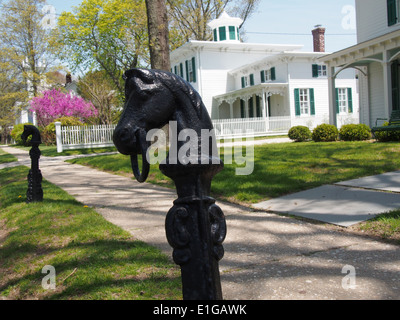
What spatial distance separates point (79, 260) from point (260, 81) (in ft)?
82.7

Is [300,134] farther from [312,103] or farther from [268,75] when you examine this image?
[268,75]

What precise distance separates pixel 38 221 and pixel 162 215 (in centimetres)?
181

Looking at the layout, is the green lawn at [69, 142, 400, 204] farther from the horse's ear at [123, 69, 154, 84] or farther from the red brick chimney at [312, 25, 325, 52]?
the red brick chimney at [312, 25, 325, 52]

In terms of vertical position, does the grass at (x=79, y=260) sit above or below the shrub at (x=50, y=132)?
below

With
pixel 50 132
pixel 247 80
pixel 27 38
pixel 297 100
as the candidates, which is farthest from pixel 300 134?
pixel 27 38

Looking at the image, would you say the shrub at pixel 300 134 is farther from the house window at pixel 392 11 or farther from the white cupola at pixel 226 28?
the white cupola at pixel 226 28

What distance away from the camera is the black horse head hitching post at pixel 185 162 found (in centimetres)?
160

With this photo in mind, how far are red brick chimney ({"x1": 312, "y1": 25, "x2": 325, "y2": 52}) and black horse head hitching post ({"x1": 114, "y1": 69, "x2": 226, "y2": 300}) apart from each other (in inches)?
1170

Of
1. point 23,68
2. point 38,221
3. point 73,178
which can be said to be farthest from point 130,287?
point 23,68

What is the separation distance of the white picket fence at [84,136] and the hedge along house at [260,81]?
7400 mm

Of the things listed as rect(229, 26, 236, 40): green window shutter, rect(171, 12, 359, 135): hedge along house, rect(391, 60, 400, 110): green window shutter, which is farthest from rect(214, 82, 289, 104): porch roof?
rect(391, 60, 400, 110): green window shutter

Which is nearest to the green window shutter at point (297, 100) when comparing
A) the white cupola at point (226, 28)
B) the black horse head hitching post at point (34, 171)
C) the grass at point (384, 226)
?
the white cupola at point (226, 28)

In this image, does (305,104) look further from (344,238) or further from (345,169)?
(344,238)

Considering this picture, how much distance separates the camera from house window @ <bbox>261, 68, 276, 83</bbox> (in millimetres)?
25908
